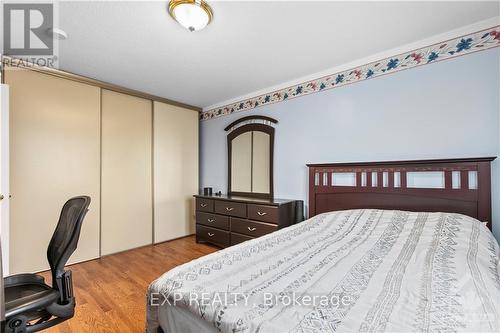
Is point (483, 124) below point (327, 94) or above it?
below

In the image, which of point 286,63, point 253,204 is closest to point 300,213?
point 253,204

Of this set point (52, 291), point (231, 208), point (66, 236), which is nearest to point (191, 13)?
point (66, 236)

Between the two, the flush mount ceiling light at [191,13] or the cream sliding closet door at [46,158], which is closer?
the flush mount ceiling light at [191,13]

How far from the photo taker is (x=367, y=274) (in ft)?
3.82

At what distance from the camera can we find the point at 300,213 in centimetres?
293

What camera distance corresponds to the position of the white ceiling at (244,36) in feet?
5.66

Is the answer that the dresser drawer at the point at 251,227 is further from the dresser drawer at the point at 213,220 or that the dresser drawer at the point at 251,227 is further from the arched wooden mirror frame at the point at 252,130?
the arched wooden mirror frame at the point at 252,130

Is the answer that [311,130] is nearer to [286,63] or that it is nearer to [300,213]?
[286,63]

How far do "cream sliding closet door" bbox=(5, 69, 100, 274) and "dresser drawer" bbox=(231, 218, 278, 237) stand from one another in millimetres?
1766

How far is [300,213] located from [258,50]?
1.91m

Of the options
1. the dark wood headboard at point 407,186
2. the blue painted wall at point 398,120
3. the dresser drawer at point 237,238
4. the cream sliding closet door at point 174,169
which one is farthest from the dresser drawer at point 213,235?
the dark wood headboard at point 407,186

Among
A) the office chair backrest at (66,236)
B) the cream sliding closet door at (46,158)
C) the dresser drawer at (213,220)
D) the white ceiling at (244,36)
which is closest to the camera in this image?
the office chair backrest at (66,236)

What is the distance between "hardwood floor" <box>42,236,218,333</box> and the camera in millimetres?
1733

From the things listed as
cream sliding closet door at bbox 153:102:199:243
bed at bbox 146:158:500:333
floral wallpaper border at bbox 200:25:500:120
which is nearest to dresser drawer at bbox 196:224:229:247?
cream sliding closet door at bbox 153:102:199:243
